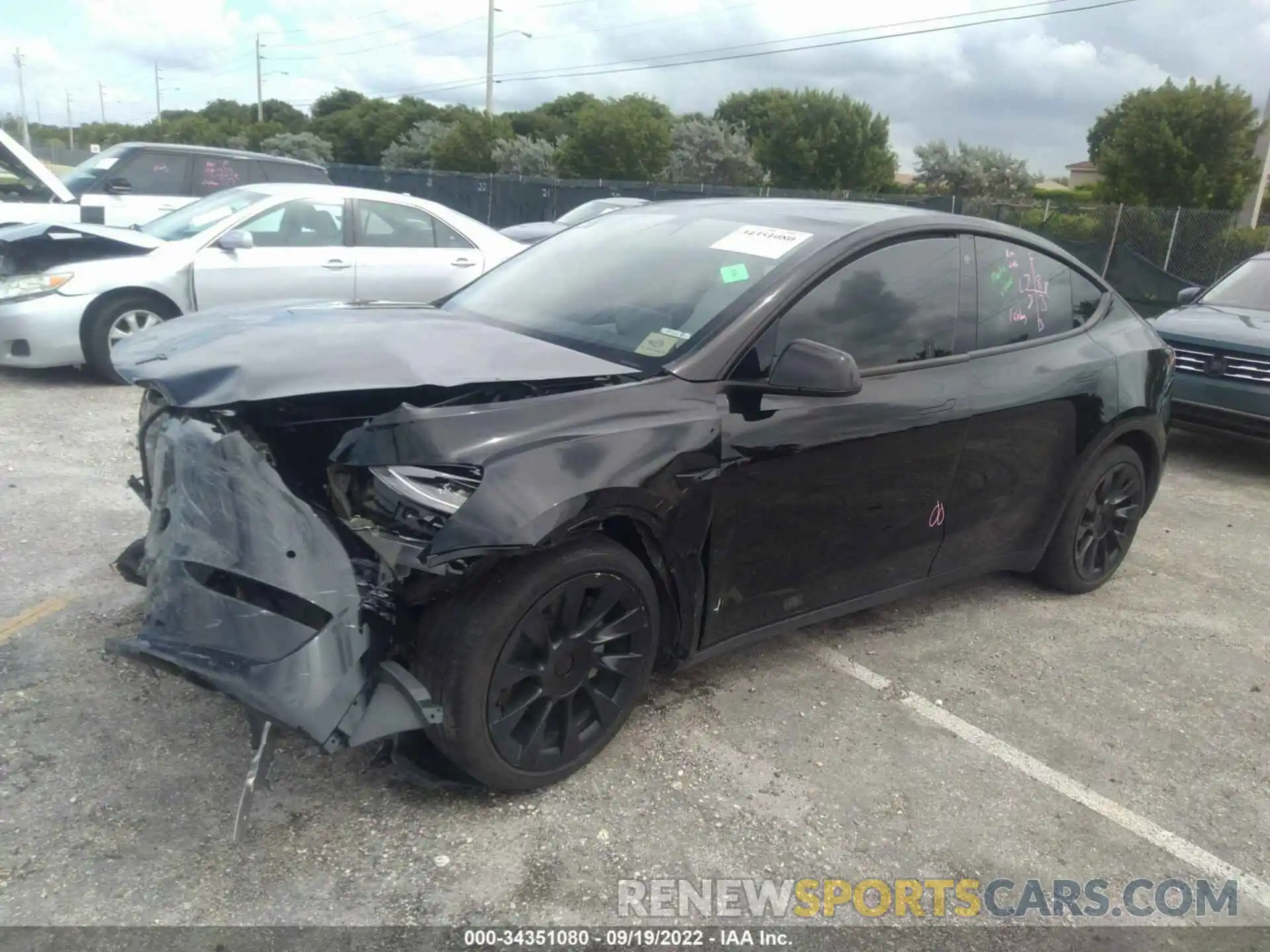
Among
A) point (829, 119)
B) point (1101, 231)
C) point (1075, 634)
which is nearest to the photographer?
point (1075, 634)

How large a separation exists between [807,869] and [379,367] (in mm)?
1759

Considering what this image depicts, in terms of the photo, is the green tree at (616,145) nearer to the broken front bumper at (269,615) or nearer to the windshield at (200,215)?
the windshield at (200,215)

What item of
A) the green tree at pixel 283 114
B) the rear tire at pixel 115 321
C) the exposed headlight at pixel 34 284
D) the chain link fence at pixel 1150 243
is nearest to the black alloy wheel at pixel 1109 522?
the rear tire at pixel 115 321

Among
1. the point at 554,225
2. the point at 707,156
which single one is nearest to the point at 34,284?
the point at 554,225

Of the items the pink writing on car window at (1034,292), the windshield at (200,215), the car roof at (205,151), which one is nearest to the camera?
the pink writing on car window at (1034,292)

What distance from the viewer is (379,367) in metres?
2.68

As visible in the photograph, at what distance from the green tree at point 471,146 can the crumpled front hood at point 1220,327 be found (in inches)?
1449

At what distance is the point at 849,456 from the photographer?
3428 mm

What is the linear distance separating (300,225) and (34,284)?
1.89 meters

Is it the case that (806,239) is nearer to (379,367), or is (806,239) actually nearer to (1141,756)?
(379,367)

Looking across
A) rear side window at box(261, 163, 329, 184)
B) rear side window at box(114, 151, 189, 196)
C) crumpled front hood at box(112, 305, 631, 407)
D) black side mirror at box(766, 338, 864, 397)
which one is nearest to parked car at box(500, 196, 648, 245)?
rear side window at box(261, 163, 329, 184)

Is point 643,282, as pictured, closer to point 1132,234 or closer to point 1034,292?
point 1034,292

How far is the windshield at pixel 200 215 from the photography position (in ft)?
25.5

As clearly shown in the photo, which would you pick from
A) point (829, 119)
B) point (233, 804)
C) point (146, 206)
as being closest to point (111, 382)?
point (146, 206)
